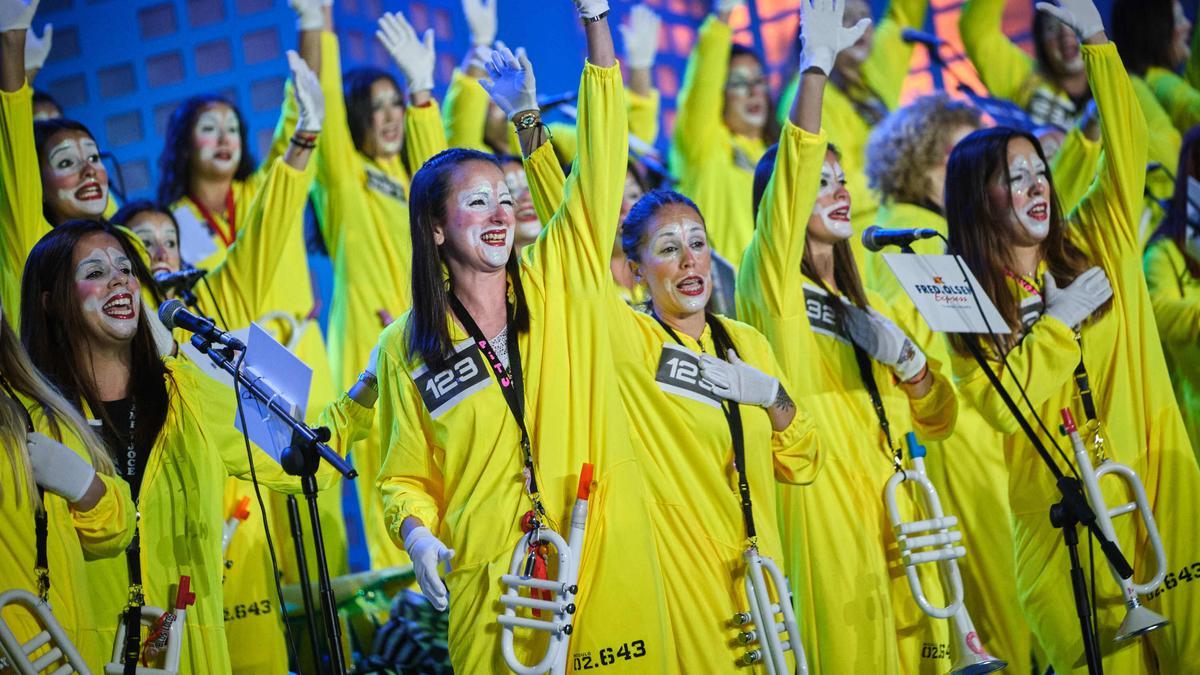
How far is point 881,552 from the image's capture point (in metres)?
4.70

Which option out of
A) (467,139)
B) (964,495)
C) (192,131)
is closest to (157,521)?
(192,131)

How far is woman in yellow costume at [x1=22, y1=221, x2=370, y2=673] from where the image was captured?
394cm

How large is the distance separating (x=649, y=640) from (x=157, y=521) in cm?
152

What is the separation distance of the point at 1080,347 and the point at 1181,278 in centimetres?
165

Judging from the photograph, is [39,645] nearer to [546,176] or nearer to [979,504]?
[546,176]

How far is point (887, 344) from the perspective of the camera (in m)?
4.73

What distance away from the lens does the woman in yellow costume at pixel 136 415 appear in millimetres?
3936

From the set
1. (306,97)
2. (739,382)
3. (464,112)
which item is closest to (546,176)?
(739,382)

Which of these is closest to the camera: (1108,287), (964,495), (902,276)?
(902,276)

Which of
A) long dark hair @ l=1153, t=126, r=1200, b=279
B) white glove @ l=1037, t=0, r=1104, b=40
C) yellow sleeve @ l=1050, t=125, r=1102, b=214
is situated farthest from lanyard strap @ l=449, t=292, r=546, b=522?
yellow sleeve @ l=1050, t=125, r=1102, b=214

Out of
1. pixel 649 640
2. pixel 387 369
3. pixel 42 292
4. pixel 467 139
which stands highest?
pixel 467 139

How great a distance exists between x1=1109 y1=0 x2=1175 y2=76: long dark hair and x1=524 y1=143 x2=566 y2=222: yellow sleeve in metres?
4.65

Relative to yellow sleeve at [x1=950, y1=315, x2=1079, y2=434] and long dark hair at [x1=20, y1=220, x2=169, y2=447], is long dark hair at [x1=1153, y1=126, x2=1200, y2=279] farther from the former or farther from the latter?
long dark hair at [x1=20, y1=220, x2=169, y2=447]

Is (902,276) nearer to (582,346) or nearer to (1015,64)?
(582,346)
